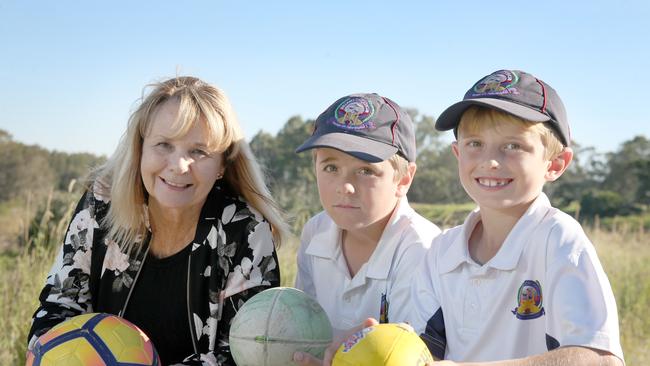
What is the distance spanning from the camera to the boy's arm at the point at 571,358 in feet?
8.47

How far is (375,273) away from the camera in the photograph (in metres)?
3.62

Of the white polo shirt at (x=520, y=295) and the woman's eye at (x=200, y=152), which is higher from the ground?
the woman's eye at (x=200, y=152)

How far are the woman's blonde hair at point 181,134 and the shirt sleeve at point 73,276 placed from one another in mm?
149

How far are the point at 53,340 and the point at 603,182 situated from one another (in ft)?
105

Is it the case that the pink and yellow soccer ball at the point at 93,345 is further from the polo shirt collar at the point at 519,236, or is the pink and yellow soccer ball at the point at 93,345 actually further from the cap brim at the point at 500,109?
the cap brim at the point at 500,109

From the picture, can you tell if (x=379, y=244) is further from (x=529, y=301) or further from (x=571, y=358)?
(x=571, y=358)

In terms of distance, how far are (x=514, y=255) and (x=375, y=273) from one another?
87 centimetres

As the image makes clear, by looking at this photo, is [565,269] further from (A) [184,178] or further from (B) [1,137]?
(B) [1,137]

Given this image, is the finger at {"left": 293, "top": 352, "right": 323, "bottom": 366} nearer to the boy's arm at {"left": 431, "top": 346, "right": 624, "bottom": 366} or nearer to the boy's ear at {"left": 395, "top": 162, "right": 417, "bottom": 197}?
the boy's arm at {"left": 431, "top": 346, "right": 624, "bottom": 366}

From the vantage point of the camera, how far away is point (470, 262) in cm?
321

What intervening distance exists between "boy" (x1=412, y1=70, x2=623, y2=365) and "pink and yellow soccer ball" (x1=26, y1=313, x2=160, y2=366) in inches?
56.7

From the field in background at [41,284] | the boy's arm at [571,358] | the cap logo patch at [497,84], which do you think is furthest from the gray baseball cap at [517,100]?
the field in background at [41,284]

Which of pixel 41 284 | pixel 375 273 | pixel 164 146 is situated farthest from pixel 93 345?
pixel 41 284

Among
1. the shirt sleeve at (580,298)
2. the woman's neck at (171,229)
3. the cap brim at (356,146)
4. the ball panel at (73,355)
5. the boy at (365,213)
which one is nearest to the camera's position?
the shirt sleeve at (580,298)
